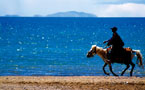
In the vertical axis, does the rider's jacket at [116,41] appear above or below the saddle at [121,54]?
above

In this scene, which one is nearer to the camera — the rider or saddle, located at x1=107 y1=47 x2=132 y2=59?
the rider

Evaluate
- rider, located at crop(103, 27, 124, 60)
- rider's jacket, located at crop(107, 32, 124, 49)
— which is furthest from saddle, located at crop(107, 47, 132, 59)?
rider's jacket, located at crop(107, 32, 124, 49)

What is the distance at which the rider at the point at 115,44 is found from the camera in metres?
17.1

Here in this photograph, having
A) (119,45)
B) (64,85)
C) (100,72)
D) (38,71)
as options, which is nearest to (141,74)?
(100,72)

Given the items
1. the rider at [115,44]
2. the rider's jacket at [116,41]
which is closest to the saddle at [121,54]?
the rider at [115,44]

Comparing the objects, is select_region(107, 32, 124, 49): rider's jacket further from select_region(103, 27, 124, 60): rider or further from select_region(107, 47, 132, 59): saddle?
select_region(107, 47, 132, 59): saddle

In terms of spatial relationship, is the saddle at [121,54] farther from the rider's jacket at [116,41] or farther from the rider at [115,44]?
the rider's jacket at [116,41]

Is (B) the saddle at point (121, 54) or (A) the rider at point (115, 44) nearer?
(A) the rider at point (115, 44)

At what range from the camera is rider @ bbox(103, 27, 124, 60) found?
17.1 meters

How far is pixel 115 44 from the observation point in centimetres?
1719

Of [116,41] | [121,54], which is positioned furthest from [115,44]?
[121,54]

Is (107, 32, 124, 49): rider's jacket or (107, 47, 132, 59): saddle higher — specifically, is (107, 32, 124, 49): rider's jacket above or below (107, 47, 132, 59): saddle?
above

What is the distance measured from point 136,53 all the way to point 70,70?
6.61 meters

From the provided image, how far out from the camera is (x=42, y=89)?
12602 millimetres
